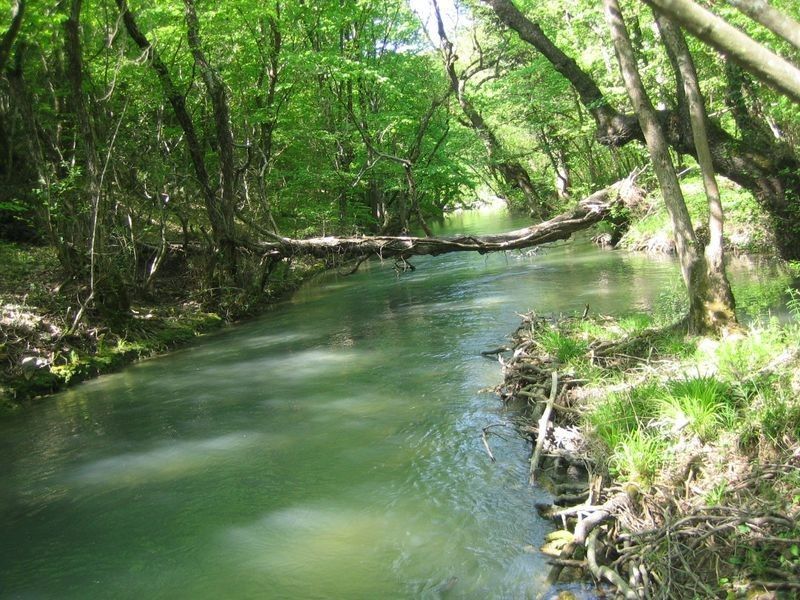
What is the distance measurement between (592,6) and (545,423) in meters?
14.9

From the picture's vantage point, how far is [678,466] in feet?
14.5

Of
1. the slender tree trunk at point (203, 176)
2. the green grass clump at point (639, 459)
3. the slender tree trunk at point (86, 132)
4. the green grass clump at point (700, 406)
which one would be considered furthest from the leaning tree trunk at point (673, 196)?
the slender tree trunk at point (203, 176)

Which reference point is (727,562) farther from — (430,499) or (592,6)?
(592,6)

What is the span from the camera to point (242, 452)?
728 centimetres

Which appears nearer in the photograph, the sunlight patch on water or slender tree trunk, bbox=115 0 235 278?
the sunlight patch on water

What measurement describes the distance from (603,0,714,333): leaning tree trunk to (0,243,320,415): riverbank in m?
10.2

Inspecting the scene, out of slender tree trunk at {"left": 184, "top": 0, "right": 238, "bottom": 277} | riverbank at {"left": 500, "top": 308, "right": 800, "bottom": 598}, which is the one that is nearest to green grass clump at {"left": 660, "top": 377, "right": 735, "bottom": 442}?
riverbank at {"left": 500, "top": 308, "right": 800, "bottom": 598}

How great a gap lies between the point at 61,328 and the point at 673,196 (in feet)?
35.9

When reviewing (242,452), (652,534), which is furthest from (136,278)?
(652,534)

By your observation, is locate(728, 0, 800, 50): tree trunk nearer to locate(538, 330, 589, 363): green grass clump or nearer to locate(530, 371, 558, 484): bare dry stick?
locate(530, 371, 558, 484): bare dry stick

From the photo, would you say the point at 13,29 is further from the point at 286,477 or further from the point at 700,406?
the point at 700,406

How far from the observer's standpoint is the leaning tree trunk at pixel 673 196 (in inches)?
271

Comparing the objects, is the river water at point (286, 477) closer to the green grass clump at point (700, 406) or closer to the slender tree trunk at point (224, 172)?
the green grass clump at point (700, 406)

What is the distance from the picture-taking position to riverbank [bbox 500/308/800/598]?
11.7ft
